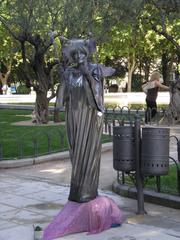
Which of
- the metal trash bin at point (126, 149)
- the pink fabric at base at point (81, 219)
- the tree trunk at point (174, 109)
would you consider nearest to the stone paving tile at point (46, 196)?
the metal trash bin at point (126, 149)

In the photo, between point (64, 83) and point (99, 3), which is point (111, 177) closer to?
point (64, 83)

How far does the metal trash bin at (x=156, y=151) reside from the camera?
6.38 m

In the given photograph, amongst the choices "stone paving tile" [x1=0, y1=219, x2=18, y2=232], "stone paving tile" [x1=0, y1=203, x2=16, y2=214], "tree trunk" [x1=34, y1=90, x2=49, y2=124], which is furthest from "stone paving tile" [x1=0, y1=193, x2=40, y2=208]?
"tree trunk" [x1=34, y1=90, x2=49, y2=124]

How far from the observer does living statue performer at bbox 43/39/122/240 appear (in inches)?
219

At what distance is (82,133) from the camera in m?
5.60

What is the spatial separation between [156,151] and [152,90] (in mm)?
10967

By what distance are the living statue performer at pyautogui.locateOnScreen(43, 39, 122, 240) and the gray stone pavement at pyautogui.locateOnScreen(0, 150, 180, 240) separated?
0.18 meters

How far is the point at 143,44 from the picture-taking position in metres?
41.2

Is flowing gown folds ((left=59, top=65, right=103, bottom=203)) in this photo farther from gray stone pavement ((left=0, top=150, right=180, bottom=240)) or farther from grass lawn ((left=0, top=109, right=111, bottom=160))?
grass lawn ((left=0, top=109, right=111, bottom=160))

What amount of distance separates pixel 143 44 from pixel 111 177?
107 ft

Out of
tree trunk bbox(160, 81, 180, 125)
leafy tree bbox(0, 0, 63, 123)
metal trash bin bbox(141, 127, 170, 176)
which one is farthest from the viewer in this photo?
tree trunk bbox(160, 81, 180, 125)

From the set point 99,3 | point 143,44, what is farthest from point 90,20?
point 143,44

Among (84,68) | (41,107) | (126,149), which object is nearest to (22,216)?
(126,149)

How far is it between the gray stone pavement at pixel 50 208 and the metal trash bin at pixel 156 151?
0.66 metres
